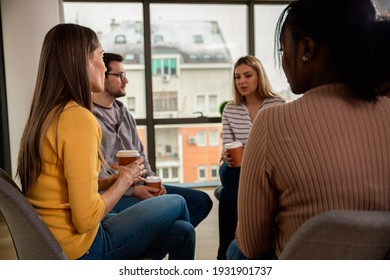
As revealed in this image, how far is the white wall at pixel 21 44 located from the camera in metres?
3.10

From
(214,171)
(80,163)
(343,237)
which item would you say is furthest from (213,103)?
(343,237)

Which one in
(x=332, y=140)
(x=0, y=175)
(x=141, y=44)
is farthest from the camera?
(x=141, y=44)

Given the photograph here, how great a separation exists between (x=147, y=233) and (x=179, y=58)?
10.2ft

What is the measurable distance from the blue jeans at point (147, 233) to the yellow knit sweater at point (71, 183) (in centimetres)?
7

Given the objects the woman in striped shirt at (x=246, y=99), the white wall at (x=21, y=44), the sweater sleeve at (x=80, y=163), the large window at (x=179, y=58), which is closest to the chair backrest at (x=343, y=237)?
the sweater sleeve at (x=80, y=163)

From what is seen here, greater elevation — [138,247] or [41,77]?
[41,77]

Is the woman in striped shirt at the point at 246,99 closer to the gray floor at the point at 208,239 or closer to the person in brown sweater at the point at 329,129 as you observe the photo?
the gray floor at the point at 208,239

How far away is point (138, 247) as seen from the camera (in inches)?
41.6

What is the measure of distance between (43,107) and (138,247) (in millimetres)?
464

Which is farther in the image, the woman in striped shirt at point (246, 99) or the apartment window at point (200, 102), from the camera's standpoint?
the apartment window at point (200, 102)

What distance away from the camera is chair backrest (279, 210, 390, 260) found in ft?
1.75

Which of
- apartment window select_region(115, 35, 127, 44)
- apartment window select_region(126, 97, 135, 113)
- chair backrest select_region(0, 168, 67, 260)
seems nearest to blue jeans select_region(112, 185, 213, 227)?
chair backrest select_region(0, 168, 67, 260)
